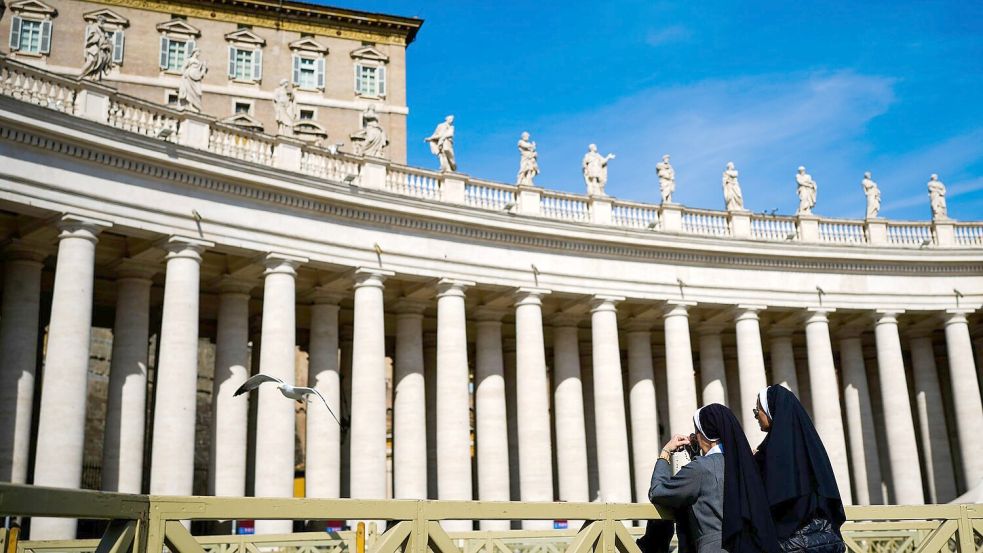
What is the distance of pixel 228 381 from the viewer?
127ft

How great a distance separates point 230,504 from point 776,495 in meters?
5.68

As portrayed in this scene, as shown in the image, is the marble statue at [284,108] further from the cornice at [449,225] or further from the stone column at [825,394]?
the stone column at [825,394]

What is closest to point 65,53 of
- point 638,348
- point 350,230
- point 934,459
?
point 350,230

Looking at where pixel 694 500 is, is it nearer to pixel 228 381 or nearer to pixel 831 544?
pixel 831 544

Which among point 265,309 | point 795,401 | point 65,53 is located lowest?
point 795,401

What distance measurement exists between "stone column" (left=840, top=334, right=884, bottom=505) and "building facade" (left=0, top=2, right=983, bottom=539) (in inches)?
5.3

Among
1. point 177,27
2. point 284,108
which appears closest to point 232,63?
point 177,27

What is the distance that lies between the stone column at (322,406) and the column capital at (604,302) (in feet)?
38.5

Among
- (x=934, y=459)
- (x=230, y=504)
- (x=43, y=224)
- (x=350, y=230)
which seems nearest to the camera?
(x=230, y=504)

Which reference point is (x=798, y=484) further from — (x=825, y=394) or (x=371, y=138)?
(x=825, y=394)

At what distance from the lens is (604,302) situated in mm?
45719

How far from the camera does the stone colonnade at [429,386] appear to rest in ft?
111

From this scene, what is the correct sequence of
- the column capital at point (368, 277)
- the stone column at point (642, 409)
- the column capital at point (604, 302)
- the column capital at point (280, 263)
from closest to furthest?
the column capital at point (280, 263), the column capital at point (368, 277), the column capital at point (604, 302), the stone column at point (642, 409)

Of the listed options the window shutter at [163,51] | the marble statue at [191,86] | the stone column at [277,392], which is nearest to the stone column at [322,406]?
the stone column at [277,392]
